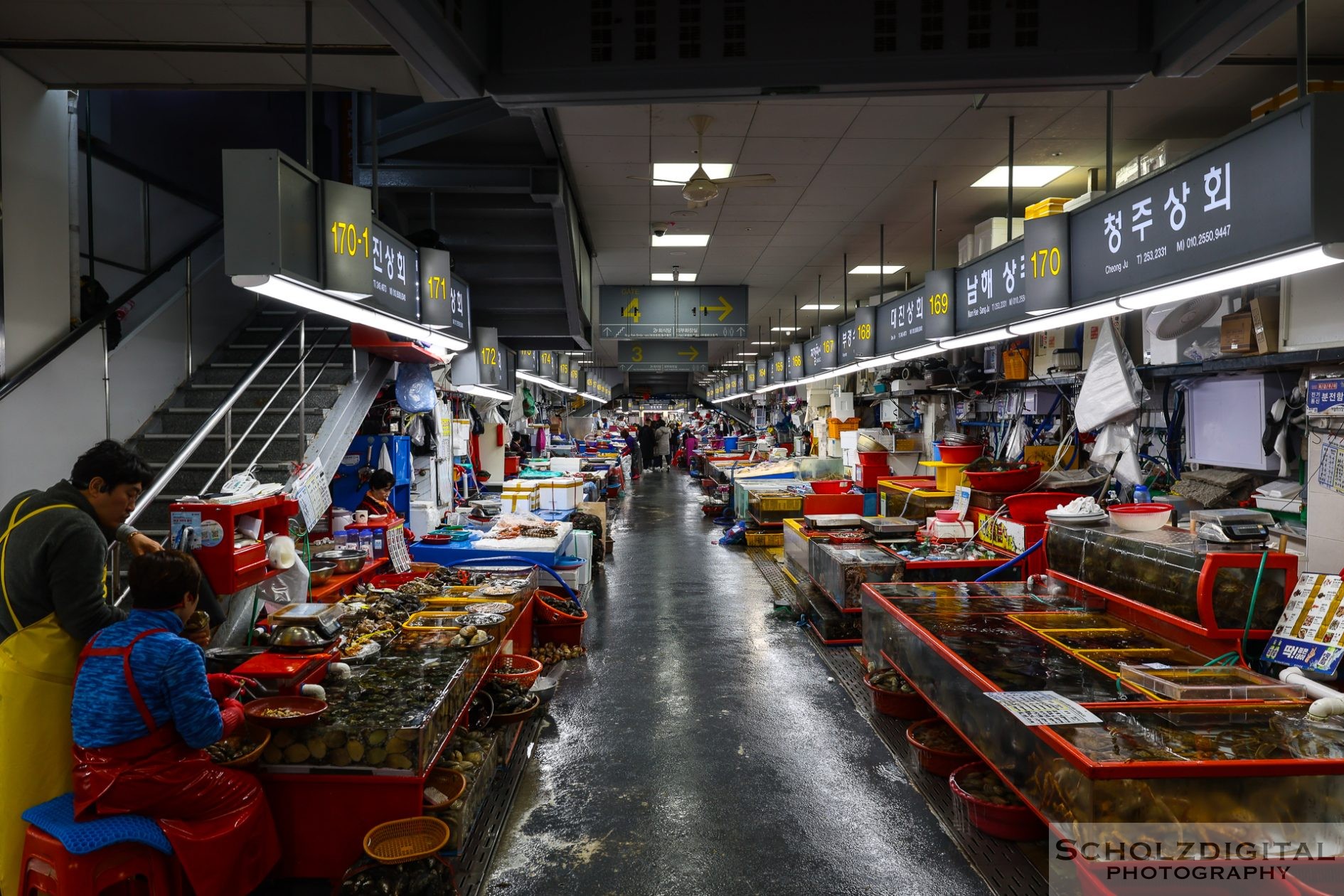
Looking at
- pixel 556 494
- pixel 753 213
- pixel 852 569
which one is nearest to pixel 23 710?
pixel 852 569

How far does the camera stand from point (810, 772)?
4.66 meters

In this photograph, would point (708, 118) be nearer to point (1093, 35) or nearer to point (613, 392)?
point (1093, 35)

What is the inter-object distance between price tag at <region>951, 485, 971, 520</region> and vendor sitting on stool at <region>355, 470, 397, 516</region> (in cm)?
549

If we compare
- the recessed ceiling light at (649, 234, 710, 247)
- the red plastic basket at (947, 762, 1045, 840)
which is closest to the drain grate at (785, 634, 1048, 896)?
the red plastic basket at (947, 762, 1045, 840)

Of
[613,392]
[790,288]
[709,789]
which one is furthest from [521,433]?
[613,392]

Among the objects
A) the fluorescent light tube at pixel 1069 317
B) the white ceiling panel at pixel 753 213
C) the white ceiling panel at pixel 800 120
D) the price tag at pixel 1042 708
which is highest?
the white ceiling panel at pixel 753 213

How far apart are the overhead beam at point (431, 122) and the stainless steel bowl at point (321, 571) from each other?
9.68ft

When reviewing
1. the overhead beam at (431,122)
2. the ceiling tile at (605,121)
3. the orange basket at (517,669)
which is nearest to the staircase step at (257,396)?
the overhead beam at (431,122)

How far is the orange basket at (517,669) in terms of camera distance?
17.0 feet

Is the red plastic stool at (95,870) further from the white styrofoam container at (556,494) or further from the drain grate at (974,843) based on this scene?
the white styrofoam container at (556,494)

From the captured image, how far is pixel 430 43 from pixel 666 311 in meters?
9.40

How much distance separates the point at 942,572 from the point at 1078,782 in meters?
3.85

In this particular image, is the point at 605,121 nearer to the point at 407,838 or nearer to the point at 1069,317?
the point at 1069,317

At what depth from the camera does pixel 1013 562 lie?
5961 millimetres
